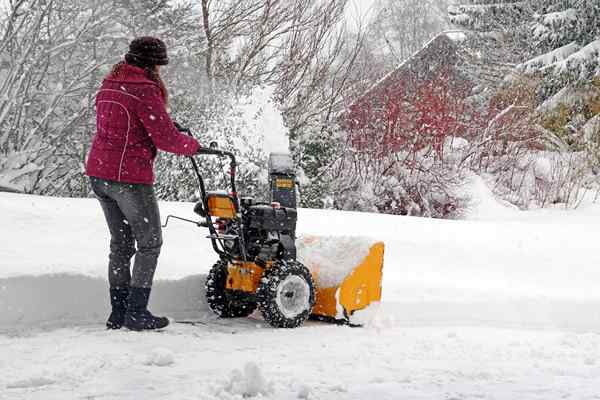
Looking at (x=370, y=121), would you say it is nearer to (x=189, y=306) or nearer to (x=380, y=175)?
(x=380, y=175)

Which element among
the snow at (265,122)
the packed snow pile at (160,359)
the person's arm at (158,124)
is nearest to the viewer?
the packed snow pile at (160,359)

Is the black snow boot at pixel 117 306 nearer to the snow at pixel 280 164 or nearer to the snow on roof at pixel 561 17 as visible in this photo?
the snow at pixel 280 164

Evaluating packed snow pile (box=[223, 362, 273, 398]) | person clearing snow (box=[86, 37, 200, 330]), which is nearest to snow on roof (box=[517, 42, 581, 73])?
person clearing snow (box=[86, 37, 200, 330])

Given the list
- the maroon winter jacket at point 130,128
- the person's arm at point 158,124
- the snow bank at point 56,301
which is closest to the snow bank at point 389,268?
the snow bank at point 56,301

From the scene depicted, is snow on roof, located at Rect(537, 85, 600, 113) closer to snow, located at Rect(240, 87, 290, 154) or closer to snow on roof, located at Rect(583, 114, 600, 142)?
snow on roof, located at Rect(583, 114, 600, 142)

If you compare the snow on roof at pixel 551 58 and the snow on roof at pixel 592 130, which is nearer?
the snow on roof at pixel 592 130

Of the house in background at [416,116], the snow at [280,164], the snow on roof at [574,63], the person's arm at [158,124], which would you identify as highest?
the snow on roof at [574,63]

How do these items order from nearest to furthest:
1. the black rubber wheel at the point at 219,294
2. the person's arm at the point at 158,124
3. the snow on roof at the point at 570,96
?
the person's arm at the point at 158,124
the black rubber wheel at the point at 219,294
the snow on roof at the point at 570,96

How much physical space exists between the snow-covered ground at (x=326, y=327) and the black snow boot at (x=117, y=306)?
3.9 inches

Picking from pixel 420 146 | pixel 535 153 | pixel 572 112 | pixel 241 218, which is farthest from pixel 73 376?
pixel 572 112

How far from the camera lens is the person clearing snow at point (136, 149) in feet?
15.1

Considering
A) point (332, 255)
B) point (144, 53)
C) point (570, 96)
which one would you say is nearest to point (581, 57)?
point (570, 96)

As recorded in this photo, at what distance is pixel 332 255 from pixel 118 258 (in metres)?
1.60

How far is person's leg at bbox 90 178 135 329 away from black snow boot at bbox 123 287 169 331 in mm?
125
